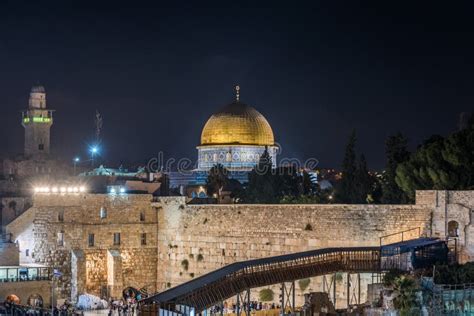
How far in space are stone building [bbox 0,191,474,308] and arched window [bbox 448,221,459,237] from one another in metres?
3.75

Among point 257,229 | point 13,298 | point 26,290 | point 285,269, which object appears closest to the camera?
point 285,269

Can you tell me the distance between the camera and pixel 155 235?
46719 mm

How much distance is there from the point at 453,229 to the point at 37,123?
58.3 meters

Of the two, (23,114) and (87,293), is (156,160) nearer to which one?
(23,114)

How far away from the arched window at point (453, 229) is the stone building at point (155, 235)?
3.75m

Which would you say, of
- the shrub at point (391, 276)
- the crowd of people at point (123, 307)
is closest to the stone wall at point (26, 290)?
the crowd of people at point (123, 307)

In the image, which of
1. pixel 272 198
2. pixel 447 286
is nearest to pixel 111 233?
pixel 272 198

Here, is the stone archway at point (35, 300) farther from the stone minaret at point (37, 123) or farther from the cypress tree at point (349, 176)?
the stone minaret at point (37, 123)

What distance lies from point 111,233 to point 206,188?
96.7 ft

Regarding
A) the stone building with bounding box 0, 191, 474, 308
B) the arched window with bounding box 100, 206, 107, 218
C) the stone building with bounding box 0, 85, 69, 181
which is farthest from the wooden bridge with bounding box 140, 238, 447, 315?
the stone building with bounding box 0, 85, 69, 181

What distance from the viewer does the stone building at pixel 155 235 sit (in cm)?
4016

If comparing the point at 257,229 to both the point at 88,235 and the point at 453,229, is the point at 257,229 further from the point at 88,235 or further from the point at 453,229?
the point at 453,229

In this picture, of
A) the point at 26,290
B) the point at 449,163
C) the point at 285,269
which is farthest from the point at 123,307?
the point at 449,163

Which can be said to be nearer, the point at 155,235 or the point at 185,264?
the point at 185,264
